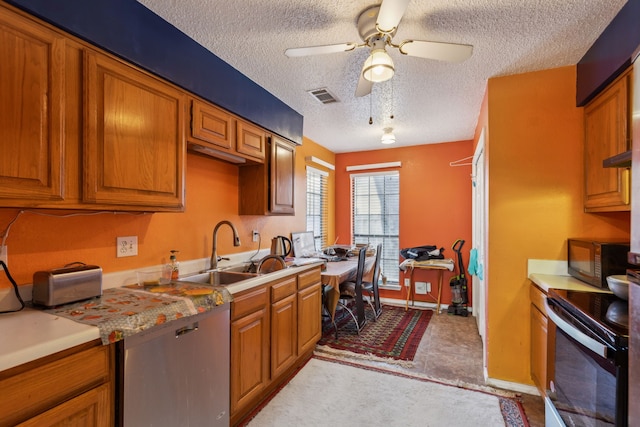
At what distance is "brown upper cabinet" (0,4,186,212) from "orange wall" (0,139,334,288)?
0.30 meters

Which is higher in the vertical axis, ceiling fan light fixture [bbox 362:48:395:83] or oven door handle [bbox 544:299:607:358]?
ceiling fan light fixture [bbox 362:48:395:83]

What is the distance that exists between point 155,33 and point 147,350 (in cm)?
166

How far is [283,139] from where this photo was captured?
117 inches

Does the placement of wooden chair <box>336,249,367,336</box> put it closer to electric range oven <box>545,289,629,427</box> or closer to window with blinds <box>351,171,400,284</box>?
window with blinds <box>351,171,400,284</box>

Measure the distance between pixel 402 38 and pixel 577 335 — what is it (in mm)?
1833

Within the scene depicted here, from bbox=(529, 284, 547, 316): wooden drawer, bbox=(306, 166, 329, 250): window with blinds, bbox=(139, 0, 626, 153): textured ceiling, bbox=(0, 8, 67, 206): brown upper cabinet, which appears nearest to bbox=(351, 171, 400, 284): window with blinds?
bbox=(306, 166, 329, 250): window with blinds

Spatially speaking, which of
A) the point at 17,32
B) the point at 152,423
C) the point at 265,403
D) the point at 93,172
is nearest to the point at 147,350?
the point at 152,423

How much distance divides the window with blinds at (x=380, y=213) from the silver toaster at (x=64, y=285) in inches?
155

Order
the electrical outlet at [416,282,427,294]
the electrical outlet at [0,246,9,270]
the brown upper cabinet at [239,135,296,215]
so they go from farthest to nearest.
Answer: the electrical outlet at [416,282,427,294] → the brown upper cabinet at [239,135,296,215] → the electrical outlet at [0,246,9,270]

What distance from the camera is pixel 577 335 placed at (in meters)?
1.40

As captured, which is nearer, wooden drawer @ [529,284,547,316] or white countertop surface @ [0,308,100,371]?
white countertop surface @ [0,308,100,371]

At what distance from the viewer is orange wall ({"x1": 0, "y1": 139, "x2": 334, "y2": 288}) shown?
1451 mm

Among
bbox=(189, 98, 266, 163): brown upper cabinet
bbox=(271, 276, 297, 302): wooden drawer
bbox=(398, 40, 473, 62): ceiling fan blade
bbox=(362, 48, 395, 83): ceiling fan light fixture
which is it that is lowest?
bbox=(271, 276, 297, 302): wooden drawer

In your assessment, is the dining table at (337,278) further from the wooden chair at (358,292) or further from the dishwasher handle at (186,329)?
the dishwasher handle at (186,329)
